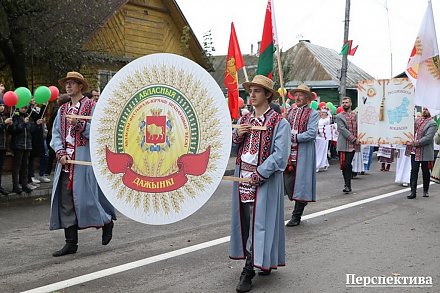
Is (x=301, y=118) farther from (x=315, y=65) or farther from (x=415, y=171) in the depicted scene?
(x=315, y=65)

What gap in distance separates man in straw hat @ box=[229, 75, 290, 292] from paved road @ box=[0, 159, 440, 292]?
30cm

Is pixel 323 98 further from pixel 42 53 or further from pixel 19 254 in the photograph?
pixel 19 254

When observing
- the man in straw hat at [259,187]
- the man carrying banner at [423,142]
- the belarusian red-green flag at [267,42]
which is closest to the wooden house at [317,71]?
the man carrying banner at [423,142]

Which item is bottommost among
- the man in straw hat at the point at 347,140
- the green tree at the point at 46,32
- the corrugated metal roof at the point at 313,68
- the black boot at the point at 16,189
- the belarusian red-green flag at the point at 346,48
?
the black boot at the point at 16,189

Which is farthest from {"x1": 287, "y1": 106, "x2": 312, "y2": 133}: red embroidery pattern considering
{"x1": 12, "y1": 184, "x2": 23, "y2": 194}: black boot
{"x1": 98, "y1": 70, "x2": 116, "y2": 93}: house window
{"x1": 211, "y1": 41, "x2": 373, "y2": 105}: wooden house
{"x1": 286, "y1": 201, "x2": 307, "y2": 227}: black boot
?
{"x1": 211, "y1": 41, "x2": 373, "y2": 105}: wooden house

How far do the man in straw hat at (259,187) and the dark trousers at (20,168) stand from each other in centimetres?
651

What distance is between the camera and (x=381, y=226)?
8164 mm

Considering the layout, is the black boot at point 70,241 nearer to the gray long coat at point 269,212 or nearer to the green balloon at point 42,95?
the gray long coat at point 269,212

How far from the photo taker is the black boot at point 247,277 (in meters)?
5.15

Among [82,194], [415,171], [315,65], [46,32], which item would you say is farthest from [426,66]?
[315,65]

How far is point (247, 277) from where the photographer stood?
5227 millimetres

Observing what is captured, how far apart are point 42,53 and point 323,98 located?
27614mm

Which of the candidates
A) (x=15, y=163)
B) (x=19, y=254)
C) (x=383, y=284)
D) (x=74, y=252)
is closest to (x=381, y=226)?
(x=383, y=284)

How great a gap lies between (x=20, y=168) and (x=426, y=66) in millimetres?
7449
